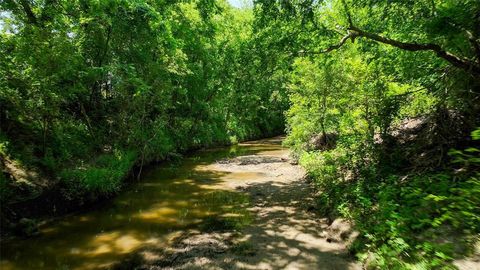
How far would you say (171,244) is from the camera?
7.01 meters

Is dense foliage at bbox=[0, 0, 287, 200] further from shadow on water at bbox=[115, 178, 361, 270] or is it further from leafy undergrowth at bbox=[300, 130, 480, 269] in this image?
leafy undergrowth at bbox=[300, 130, 480, 269]

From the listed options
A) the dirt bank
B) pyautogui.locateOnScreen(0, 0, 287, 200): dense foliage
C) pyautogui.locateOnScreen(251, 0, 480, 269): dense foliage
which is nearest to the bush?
pyautogui.locateOnScreen(0, 0, 287, 200): dense foliage

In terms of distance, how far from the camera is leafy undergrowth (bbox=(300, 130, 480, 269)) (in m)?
4.45

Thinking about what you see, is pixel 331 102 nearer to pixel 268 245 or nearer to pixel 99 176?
pixel 268 245

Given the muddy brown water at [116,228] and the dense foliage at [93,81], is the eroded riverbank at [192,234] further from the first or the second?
the dense foliage at [93,81]

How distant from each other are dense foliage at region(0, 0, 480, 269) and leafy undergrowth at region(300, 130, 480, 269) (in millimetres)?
28

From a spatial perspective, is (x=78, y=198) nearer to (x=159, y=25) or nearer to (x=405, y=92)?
(x=159, y=25)

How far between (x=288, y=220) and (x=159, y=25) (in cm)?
784

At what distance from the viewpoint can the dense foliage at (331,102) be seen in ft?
18.4

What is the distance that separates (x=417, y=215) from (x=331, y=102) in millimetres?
9773

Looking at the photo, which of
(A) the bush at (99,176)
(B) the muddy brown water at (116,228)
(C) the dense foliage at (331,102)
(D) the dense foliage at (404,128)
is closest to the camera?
(D) the dense foliage at (404,128)

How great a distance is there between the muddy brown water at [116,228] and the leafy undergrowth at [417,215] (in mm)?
4331

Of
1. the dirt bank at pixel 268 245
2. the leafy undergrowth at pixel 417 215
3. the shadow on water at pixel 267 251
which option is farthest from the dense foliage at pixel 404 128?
the shadow on water at pixel 267 251

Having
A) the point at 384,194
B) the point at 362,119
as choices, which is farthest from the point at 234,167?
the point at 384,194
